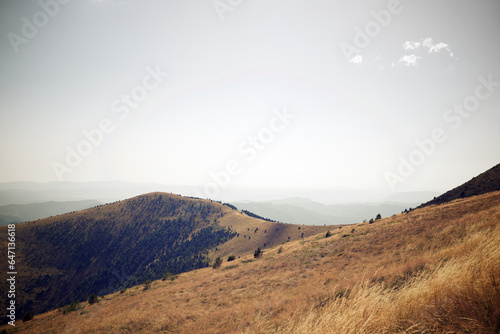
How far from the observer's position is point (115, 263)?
124750 mm

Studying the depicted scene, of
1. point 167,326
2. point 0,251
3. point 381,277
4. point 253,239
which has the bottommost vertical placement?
point 253,239

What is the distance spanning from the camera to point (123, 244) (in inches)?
5507

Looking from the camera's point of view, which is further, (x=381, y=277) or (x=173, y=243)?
(x=173, y=243)

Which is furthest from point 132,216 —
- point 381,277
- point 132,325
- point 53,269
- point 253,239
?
point 381,277

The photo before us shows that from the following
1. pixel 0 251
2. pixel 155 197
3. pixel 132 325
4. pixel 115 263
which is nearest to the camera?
pixel 132 325

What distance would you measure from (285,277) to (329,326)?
12.7m

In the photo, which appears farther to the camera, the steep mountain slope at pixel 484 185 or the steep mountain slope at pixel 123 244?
the steep mountain slope at pixel 123 244

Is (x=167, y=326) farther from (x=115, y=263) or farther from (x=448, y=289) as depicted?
(x=115, y=263)

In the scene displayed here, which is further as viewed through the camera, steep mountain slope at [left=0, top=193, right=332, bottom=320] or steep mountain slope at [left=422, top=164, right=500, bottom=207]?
steep mountain slope at [left=0, top=193, right=332, bottom=320]

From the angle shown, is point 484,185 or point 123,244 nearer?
point 484,185

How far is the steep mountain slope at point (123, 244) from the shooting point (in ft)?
328

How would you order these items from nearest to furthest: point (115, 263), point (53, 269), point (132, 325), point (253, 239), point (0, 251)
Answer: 1. point (132, 325)
2. point (0, 251)
3. point (253, 239)
4. point (53, 269)
5. point (115, 263)

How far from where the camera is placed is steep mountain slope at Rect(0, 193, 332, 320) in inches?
3939

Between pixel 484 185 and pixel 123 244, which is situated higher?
pixel 123 244
